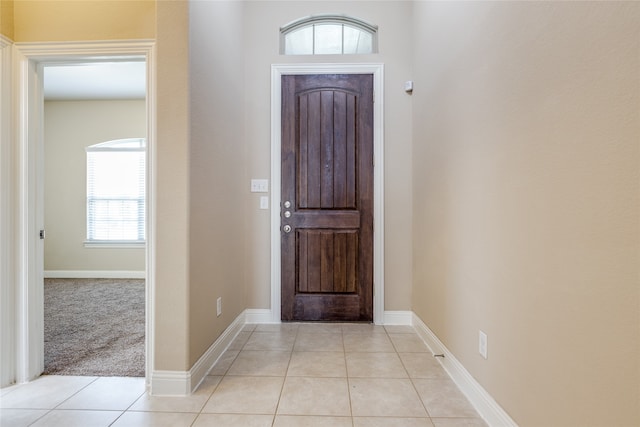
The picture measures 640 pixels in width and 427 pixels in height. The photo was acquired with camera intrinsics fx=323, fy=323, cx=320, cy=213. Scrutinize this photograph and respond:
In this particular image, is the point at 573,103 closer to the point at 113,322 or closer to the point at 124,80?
the point at 113,322

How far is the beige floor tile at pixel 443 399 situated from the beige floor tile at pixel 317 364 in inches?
18.5

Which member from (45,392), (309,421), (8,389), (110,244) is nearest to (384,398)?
(309,421)

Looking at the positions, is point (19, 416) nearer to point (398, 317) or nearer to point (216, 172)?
point (216, 172)

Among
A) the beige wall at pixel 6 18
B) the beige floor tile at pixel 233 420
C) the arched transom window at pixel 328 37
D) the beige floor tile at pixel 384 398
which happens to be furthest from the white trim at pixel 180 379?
the arched transom window at pixel 328 37

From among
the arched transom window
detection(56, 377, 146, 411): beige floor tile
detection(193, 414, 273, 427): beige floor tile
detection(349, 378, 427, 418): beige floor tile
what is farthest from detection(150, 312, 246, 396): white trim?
the arched transom window

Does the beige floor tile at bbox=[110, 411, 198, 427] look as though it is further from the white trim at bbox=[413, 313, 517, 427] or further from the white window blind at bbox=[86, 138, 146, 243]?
the white window blind at bbox=[86, 138, 146, 243]

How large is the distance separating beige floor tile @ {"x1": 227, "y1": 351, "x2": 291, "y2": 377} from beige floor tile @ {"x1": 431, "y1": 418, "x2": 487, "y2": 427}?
0.91 meters

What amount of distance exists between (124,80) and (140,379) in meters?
3.86

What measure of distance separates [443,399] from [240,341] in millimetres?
1516

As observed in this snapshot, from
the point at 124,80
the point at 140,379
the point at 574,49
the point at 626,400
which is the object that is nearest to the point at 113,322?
the point at 140,379

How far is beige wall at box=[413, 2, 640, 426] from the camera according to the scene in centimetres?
85

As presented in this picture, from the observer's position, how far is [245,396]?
174cm

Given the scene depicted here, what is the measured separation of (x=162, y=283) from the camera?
1743 millimetres

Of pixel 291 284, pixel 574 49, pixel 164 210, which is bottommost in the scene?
pixel 291 284
